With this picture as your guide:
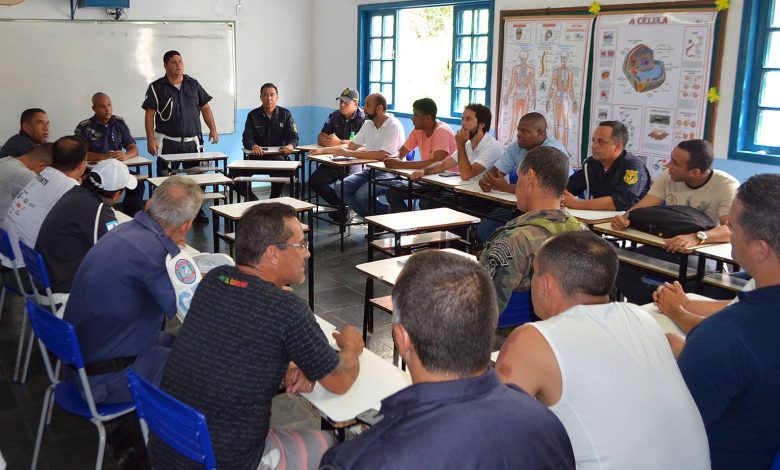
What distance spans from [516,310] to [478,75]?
15.5 ft

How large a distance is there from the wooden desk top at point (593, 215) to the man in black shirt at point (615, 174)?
0.04 meters

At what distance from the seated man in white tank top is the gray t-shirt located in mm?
3927

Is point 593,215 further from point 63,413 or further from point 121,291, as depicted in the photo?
point 63,413

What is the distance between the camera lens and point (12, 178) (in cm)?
459

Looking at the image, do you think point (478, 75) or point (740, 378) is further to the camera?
point (478, 75)

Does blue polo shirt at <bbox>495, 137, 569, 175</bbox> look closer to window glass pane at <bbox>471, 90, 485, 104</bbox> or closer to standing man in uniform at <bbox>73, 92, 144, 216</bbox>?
window glass pane at <bbox>471, 90, 485, 104</bbox>

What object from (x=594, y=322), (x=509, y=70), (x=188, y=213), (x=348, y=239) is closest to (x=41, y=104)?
(x=348, y=239)

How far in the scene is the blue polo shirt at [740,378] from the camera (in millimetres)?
1706

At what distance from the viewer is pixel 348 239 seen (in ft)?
23.2

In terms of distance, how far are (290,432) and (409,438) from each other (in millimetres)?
1167

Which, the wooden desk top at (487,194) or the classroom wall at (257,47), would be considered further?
the classroom wall at (257,47)

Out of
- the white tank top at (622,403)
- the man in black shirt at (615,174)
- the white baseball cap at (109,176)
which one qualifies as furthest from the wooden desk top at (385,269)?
the white tank top at (622,403)

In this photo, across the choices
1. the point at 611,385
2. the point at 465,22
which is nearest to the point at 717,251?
the point at 611,385

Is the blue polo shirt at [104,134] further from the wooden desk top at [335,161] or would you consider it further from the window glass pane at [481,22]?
the window glass pane at [481,22]
